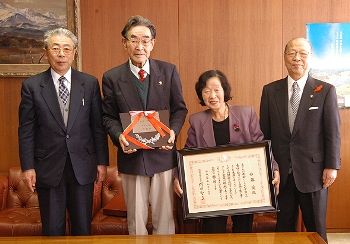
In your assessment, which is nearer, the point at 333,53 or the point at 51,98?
the point at 51,98

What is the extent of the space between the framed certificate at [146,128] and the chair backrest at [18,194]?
5.66 ft

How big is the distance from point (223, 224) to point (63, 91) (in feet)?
4.16

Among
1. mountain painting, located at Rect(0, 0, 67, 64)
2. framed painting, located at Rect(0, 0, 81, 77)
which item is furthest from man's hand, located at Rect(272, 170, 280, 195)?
mountain painting, located at Rect(0, 0, 67, 64)

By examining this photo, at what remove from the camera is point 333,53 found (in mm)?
3586

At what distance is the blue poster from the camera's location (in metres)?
3.56

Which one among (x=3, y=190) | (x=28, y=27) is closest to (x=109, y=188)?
(x=3, y=190)

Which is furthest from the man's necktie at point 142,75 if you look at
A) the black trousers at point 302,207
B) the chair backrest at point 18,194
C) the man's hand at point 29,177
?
the chair backrest at point 18,194

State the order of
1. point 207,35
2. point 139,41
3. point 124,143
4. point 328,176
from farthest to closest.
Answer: point 207,35 < point 328,176 < point 139,41 < point 124,143

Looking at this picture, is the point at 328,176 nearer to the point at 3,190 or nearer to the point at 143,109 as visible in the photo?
the point at 143,109

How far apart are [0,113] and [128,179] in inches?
79.5

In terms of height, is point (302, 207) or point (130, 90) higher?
point (130, 90)

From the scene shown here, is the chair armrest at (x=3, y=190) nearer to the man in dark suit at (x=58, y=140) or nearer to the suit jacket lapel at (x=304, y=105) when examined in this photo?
the man in dark suit at (x=58, y=140)

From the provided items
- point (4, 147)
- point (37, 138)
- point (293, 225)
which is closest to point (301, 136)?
point (293, 225)

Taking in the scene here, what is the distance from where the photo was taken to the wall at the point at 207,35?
11.7 ft
